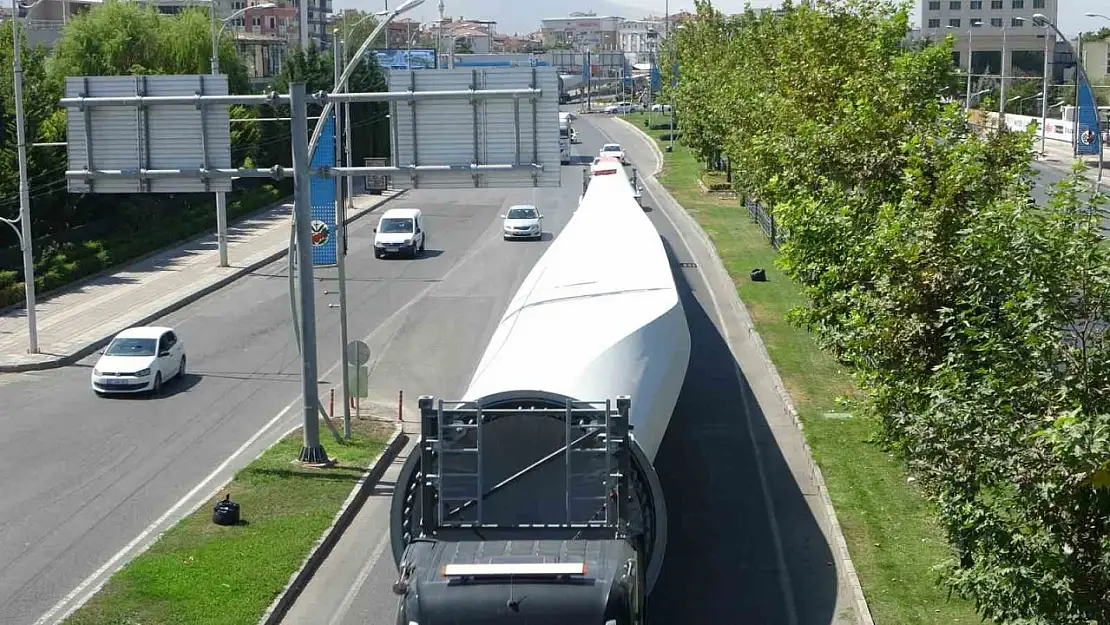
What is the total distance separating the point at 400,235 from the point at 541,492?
120ft

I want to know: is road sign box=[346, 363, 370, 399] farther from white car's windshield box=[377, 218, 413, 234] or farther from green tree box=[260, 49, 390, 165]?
green tree box=[260, 49, 390, 165]

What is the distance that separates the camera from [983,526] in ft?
39.4

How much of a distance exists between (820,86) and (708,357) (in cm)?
700

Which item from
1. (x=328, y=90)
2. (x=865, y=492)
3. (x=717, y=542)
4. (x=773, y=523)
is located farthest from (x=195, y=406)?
(x=328, y=90)

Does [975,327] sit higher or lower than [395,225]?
higher

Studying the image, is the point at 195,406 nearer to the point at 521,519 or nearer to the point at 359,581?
the point at 359,581

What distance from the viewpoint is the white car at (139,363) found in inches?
1183

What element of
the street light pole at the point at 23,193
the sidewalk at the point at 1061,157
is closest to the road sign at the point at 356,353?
the street light pole at the point at 23,193

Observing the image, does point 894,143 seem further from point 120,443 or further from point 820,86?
point 120,443

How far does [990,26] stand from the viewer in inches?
5910

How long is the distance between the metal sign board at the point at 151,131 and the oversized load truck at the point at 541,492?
7300 millimetres

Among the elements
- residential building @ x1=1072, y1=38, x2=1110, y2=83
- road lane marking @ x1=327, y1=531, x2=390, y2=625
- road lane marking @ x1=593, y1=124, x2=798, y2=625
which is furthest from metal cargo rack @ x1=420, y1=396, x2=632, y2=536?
residential building @ x1=1072, y1=38, x2=1110, y2=83

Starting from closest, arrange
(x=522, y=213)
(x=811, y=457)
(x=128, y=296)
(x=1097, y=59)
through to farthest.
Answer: (x=811, y=457) → (x=128, y=296) → (x=522, y=213) → (x=1097, y=59)

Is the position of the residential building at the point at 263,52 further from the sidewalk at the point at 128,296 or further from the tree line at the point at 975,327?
the tree line at the point at 975,327
